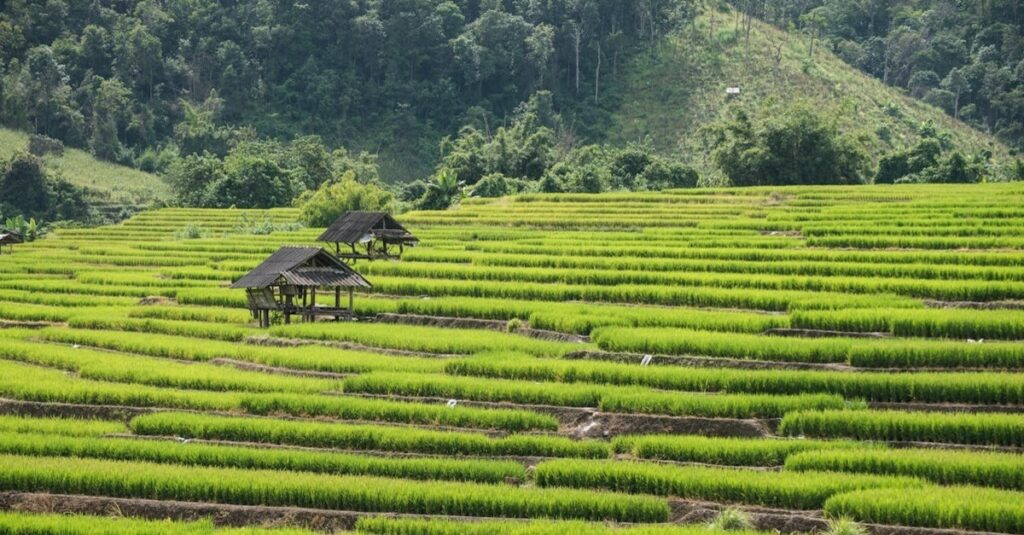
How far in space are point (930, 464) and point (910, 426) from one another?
6.59ft

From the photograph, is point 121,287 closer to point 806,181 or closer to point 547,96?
point 806,181

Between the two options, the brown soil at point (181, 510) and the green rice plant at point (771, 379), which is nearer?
the brown soil at point (181, 510)

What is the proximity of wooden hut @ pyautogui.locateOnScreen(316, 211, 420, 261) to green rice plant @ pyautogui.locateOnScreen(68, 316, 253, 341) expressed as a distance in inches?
309

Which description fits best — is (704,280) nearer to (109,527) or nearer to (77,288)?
(109,527)

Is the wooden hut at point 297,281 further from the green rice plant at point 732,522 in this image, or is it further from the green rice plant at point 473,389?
the green rice plant at point 732,522

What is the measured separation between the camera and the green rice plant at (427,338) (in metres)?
29.0

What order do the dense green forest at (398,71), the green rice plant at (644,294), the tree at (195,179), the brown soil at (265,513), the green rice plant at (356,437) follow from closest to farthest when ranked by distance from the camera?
the brown soil at (265,513) < the green rice plant at (356,437) < the green rice plant at (644,294) < the tree at (195,179) < the dense green forest at (398,71)

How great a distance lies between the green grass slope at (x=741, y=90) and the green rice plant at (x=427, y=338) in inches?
1599

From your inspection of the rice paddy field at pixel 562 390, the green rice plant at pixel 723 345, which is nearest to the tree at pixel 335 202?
the rice paddy field at pixel 562 390

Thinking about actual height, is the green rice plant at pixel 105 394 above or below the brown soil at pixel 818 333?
below

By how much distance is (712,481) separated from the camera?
1925 centimetres

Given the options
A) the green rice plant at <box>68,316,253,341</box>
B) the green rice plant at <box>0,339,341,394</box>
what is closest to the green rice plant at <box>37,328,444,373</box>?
the green rice plant at <box>68,316,253,341</box>

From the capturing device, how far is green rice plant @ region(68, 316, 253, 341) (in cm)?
3278

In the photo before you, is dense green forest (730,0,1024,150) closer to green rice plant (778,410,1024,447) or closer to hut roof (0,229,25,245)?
hut roof (0,229,25,245)
